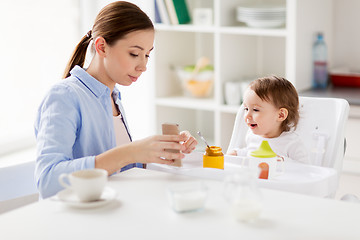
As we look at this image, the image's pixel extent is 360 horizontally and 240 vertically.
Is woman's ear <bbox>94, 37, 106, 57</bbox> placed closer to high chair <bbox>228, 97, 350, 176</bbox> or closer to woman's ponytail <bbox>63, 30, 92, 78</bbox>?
woman's ponytail <bbox>63, 30, 92, 78</bbox>

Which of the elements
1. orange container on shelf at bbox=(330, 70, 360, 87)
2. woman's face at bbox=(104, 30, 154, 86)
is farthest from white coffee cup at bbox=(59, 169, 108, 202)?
orange container on shelf at bbox=(330, 70, 360, 87)

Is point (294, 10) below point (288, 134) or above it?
above

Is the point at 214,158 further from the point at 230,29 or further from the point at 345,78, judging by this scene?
the point at 345,78

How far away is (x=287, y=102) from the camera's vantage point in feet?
6.75

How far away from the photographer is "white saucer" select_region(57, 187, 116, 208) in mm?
1375

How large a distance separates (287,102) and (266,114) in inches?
3.4

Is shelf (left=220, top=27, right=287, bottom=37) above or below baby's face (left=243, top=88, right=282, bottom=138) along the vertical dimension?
above

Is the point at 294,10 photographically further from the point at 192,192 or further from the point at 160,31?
Answer: the point at 192,192

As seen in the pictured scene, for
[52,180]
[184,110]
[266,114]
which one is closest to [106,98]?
[52,180]

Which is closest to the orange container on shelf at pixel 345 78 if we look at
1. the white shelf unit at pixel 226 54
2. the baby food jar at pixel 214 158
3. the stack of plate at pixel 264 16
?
the white shelf unit at pixel 226 54

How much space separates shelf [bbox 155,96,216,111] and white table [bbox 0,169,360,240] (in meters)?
1.99

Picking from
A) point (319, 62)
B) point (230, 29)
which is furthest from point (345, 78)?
point (230, 29)

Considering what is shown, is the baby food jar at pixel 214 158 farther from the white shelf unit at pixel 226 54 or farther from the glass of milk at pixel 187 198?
the white shelf unit at pixel 226 54

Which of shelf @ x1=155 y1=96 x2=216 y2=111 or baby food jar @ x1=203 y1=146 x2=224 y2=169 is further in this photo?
shelf @ x1=155 y1=96 x2=216 y2=111
